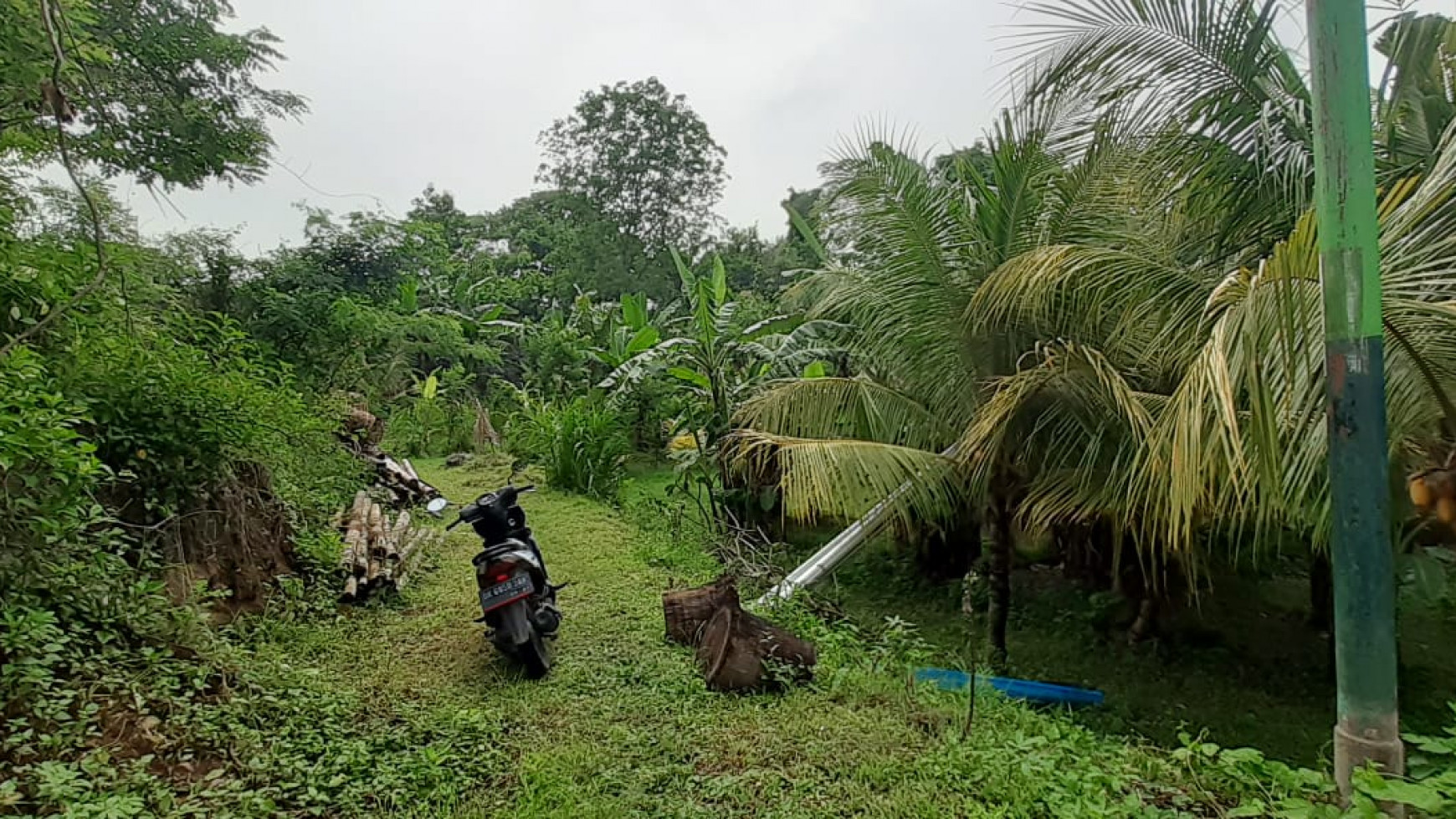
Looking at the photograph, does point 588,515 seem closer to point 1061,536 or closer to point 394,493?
point 394,493

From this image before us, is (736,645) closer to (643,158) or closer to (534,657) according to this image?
(534,657)

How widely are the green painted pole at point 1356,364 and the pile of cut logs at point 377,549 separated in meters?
4.19

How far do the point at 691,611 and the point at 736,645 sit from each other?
1.70 ft

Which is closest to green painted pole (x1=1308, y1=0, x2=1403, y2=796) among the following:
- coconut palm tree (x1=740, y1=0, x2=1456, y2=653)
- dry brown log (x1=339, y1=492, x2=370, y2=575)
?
coconut palm tree (x1=740, y1=0, x2=1456, y2=653)

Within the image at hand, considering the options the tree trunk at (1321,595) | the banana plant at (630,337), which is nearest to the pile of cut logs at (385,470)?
the banana plant at (630,337)

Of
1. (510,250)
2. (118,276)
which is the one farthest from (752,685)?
(510,250)

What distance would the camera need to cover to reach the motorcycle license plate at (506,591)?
10.3 feet

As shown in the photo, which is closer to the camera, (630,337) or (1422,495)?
(1422,495)

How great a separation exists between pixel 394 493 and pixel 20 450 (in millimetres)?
4469

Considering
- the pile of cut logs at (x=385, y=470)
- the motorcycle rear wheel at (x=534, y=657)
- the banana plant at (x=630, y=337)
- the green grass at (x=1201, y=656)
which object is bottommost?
the green grass at (x=1201, y=656)

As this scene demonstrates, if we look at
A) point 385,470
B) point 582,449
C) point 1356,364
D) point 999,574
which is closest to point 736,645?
point 999,574

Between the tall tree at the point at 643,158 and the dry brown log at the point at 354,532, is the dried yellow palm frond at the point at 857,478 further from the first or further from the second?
the tall tree at the point at 643,158

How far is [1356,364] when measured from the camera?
163 cm

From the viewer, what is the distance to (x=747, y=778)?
7.66 ft
